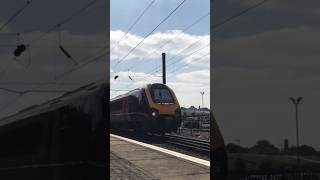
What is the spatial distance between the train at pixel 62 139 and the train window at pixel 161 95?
14297 mm

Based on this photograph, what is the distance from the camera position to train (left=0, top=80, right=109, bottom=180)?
9914 mm

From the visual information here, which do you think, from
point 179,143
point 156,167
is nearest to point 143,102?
point 179,143

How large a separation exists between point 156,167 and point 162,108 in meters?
12.2

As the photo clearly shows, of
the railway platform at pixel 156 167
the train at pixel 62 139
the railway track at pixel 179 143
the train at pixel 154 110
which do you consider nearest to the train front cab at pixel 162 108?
the train at pixel 154 110

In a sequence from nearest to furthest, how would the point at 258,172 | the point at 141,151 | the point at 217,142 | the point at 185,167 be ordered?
the point at 258,172 → the point at 217,142 → the point at 185,167 → the point at 141,151

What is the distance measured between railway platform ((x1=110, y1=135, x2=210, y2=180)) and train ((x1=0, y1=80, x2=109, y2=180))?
1.95 metres

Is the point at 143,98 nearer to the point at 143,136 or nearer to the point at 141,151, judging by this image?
the point at 143,136

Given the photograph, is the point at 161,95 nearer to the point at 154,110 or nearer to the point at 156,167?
the point at 154,110

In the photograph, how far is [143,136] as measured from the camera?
2603 cm

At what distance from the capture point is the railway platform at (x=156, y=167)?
11609 mm

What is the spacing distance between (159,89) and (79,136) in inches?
621

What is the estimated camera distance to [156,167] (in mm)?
12922

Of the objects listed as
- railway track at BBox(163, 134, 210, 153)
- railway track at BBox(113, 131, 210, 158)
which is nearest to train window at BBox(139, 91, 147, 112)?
railway track at BBox(113, 131, 210, 158)

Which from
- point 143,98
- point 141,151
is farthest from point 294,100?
point 143,98
